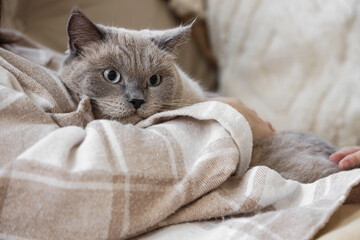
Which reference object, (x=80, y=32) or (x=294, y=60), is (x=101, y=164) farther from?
(x=294, y=60)

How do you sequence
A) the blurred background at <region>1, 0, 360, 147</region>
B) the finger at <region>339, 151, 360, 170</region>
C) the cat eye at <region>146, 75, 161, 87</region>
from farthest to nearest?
1. the blurred background at <region>1, 0, 360, 147</region>
2. the cat eye at <region>146, 75, 161, 87</region>
3. the finger at <region>339, 151, 360, 170</region>

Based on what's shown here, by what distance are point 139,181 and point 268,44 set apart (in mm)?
1511

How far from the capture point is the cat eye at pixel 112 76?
111 centimetres

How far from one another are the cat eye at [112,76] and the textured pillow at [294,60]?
117 cm

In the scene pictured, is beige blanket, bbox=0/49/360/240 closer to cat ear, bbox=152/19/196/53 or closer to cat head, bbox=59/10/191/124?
cat head, bbox=59/10/191/124

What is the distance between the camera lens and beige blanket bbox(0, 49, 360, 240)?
2.45 ft

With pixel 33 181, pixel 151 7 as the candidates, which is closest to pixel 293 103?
pixel 151 7

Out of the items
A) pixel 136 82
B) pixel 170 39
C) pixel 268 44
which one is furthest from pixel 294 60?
pixel 136 82

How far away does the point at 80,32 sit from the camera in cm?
111

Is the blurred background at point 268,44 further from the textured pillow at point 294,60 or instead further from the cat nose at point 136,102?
the cat nose at point 136,102

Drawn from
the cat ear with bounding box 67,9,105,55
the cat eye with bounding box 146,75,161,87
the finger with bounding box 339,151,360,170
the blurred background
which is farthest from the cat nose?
the blurred background

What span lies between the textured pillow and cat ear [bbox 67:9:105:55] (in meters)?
1.20

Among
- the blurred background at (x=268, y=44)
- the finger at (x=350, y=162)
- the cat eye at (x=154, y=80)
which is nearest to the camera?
the finger at (x=350, y=162)

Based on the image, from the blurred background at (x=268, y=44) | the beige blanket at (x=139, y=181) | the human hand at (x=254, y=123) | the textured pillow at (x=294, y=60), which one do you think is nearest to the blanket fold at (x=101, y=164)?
the beige blanket at (x=139, y=181)
